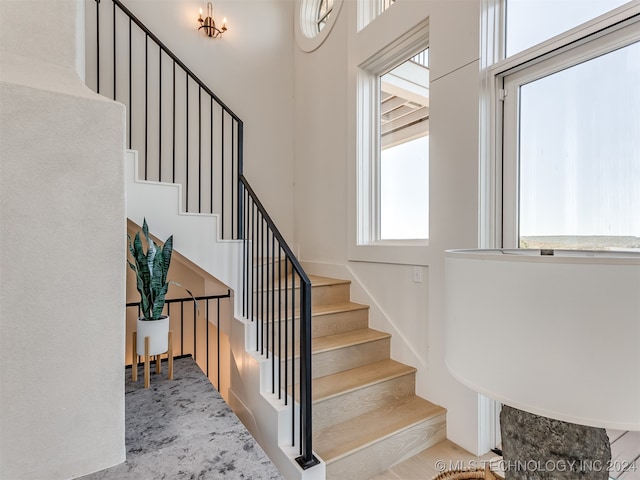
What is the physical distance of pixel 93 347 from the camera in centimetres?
117

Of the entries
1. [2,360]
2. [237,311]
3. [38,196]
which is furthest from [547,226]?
[2,360]

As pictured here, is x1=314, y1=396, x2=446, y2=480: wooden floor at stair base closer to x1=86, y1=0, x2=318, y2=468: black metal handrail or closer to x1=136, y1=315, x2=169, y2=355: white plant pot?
x1=86, y1=0, x2=318, y2=468: black metal handrail

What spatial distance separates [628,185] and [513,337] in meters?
1.51

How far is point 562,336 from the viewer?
22.2 inches

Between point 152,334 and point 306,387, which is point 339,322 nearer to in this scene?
point 306,387

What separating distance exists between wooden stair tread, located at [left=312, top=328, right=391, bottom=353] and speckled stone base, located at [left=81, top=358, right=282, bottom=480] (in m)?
0.79

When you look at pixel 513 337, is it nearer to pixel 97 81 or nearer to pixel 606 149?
pixel 606 149

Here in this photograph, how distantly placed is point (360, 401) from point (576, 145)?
1.93 metres

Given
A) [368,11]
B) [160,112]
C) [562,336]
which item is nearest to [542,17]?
[368,11]

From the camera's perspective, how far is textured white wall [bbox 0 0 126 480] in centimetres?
106

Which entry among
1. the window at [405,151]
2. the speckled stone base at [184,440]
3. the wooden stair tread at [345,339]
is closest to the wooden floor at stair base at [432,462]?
A: the wooden stair tread at [345,339]

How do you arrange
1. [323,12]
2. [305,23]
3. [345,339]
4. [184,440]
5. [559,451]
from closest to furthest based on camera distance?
[559,451], [184,440], [345,339], [323,12], [305,23]

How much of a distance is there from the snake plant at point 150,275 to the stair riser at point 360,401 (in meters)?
1.16

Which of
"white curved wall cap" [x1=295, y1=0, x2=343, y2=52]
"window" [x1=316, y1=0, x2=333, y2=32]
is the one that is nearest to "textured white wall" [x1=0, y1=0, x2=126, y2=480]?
"white curved wall cap" [x1=295, y1=0, x2=343, y2=52]
